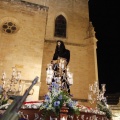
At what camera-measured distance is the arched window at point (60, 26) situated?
17250mm

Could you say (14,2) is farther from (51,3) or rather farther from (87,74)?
(87,74)

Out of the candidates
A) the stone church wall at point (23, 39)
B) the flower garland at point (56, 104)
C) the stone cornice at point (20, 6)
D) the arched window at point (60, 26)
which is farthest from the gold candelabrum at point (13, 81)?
the arched window at point (60, 26)

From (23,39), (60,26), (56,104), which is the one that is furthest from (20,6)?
(56,104)

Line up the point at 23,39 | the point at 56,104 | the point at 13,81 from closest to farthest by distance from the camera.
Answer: the point at 56,104, the point at 13,81, the point at 23,39

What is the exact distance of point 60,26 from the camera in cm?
1767

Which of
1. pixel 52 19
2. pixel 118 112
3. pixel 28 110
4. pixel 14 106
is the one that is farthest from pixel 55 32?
pixel 14 106

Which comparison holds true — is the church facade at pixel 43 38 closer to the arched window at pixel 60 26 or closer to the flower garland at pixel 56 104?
the arched window at pixel 60 26

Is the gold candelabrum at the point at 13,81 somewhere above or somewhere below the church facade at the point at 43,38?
below

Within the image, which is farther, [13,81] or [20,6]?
[20,6]

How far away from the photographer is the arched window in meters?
17.2

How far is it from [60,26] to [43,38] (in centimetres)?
480

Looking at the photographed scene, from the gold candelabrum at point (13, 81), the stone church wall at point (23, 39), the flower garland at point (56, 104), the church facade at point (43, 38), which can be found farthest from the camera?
the church facade at point (43, 38)

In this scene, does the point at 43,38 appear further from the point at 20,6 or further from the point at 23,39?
the point at 20,6

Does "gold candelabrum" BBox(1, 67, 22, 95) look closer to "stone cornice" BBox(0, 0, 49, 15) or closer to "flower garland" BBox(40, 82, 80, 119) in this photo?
"flower garland" BBox(40, 82, 80, 119)
